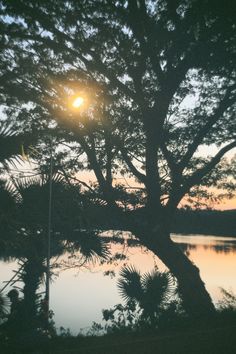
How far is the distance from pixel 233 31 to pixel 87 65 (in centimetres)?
430

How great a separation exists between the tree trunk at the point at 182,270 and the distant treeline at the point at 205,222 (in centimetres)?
238

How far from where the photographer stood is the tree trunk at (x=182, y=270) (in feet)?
37.8

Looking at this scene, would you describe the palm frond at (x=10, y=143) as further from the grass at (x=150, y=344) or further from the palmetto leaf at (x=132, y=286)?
the palmetto leaf at (x=132, y=286)

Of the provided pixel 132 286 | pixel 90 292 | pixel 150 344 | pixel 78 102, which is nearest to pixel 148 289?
pixel 132 286

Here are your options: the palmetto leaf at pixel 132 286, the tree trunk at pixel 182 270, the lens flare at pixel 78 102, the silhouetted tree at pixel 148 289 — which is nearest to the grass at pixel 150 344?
the silhouetted tree at pixel 148 289

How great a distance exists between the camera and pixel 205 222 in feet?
79.0

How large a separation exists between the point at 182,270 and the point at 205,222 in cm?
1274

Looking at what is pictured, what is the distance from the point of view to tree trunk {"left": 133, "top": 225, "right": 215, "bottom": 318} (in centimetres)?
1151

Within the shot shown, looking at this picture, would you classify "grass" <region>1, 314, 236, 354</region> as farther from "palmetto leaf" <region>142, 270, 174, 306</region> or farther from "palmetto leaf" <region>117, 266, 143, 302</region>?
"palmetto leaf" <region>117, 266, 143, 302</region>

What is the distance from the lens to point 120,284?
11617mm

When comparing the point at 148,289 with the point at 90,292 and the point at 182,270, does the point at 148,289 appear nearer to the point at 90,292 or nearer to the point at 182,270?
the point at 182,270

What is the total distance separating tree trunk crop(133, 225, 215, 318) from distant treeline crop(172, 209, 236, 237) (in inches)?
93.7

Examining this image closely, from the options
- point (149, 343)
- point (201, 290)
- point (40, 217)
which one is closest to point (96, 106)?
point (40, 217)

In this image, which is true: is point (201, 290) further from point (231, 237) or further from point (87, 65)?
point (231, 237)
